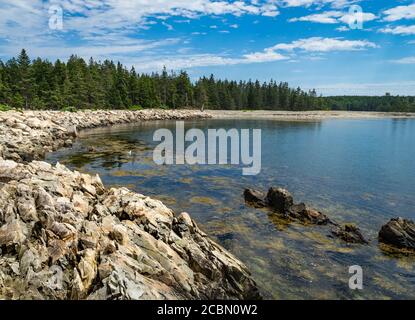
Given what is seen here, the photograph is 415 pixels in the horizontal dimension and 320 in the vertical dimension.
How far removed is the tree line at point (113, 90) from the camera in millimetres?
92900

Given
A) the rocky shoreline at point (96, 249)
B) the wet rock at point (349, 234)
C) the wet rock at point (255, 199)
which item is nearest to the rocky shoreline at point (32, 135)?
the rocky shoreline at point (96, 249)

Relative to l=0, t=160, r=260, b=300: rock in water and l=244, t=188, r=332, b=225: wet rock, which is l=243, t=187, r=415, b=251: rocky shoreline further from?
l=0, t=160, r=260, b=300: rock in water

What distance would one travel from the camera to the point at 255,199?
24.4m

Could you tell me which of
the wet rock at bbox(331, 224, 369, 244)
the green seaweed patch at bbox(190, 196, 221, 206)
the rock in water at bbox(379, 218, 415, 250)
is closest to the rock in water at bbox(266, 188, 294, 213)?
the wet rock at bbox(331, 224, 369, 244)

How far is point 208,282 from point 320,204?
15137 mm

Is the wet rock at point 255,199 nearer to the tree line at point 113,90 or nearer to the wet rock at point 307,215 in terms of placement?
the wet rock at point 307,215

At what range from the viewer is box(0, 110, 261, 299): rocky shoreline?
32.5ft

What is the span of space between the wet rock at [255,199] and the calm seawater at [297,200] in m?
0.66

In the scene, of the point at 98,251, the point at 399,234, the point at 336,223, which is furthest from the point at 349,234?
the point at 98,251

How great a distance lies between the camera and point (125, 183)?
92.4 feet

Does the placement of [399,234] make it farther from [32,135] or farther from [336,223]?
[32,135]

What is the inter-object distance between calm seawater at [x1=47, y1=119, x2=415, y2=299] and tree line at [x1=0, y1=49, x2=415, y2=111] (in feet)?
169
